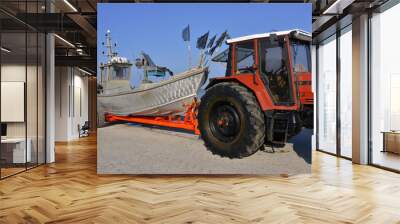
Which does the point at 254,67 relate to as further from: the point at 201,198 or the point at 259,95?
the point at 201,198

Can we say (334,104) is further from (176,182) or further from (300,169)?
(176,182)

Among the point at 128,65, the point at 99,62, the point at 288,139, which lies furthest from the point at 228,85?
the point at 99,62

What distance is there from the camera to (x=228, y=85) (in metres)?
5.52

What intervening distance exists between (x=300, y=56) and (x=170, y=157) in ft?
7.96

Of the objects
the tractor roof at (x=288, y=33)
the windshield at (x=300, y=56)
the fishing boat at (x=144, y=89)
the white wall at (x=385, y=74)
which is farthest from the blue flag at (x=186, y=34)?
the white wall at (x=385, y=74)

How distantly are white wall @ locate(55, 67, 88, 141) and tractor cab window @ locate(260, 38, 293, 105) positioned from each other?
9.49 metres

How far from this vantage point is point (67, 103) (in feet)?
43.3

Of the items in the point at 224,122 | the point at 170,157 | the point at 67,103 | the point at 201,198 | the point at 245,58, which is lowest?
the point at 201,198

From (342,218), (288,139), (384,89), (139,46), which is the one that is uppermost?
(139,46)

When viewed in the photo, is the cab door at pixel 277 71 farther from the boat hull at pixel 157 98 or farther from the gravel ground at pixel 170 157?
the boat hull at pixel 157 98

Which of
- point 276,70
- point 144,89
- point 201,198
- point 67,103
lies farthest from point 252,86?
point 67,103

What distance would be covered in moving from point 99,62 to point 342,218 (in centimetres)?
397

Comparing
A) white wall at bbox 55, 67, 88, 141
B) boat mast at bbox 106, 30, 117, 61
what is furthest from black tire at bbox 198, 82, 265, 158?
white wall at bbox 55, 67, 88, 141

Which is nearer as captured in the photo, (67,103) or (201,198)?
(201,198)
